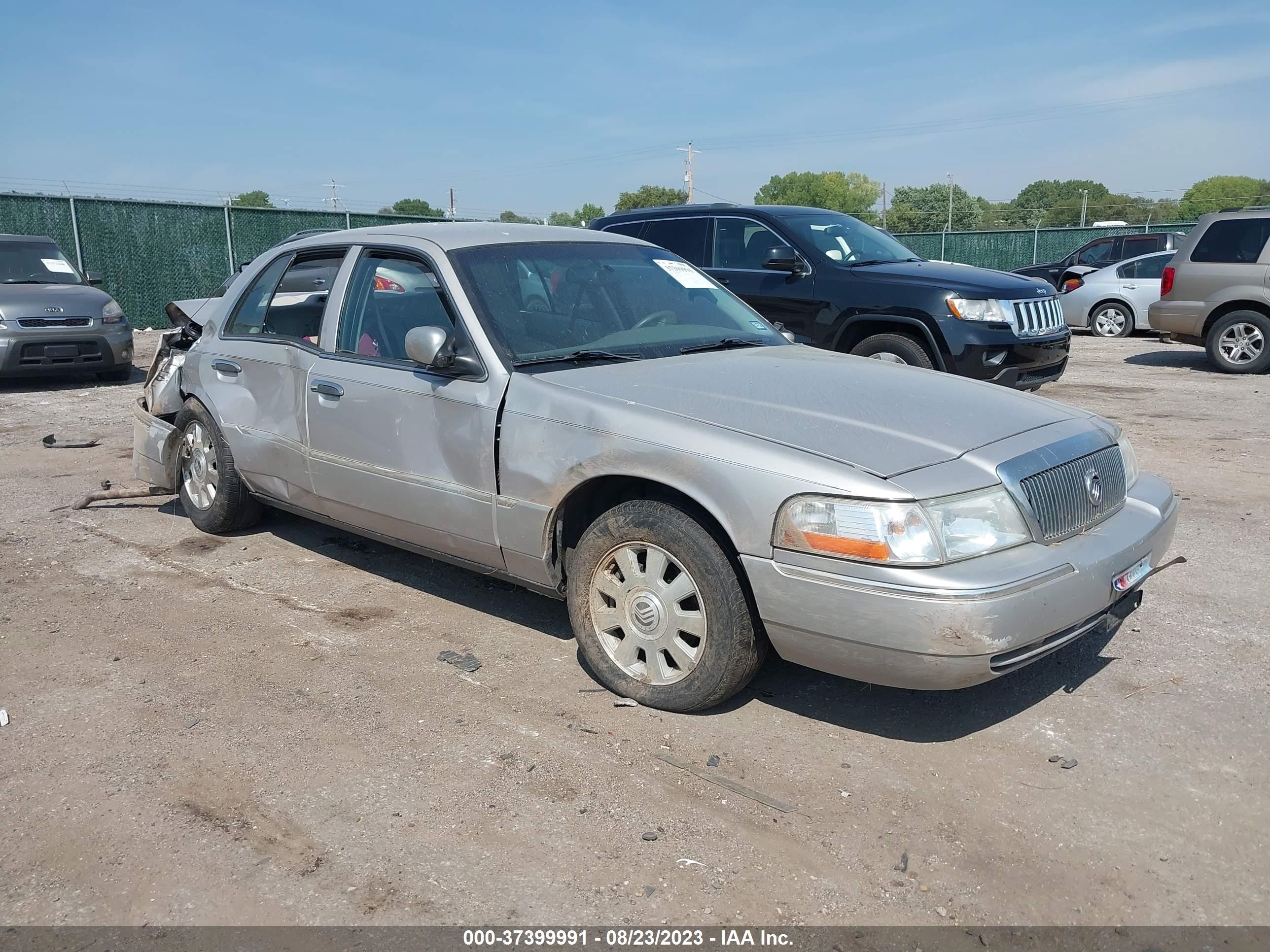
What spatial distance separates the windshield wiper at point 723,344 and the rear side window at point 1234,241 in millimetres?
9733

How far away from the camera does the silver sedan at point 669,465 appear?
318cm

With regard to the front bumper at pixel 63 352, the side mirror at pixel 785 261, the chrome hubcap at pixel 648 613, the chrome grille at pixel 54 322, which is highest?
the side mirror at pixel 785 261

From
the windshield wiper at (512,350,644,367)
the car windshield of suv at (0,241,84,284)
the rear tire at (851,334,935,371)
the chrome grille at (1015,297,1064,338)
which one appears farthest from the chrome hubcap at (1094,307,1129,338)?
the windshield wiper at (512,350,644,367)

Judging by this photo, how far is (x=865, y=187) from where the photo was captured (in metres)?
142

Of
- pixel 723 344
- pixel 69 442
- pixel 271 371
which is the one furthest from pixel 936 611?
pixel 69 442

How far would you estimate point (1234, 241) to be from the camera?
12117mm

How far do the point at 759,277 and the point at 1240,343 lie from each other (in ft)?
22.7

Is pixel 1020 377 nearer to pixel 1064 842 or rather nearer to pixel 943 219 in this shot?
pixel 1064 842

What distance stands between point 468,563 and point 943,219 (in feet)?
377

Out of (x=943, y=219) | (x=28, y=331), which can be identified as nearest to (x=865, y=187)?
(x=943, y=219)

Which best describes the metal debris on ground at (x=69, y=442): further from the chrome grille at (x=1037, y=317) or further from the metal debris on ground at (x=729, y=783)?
the chrome grille at (x=1037, y=317)

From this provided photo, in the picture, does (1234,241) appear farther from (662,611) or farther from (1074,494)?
(662,611)

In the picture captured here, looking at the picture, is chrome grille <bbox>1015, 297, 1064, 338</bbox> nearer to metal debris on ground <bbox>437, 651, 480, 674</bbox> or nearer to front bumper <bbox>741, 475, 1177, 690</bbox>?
front bumper <bbox>741, 475, 1177, 690</bbox>

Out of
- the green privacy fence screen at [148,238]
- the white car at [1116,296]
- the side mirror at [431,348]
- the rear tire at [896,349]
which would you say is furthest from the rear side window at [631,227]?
the white car at [1116,296]
